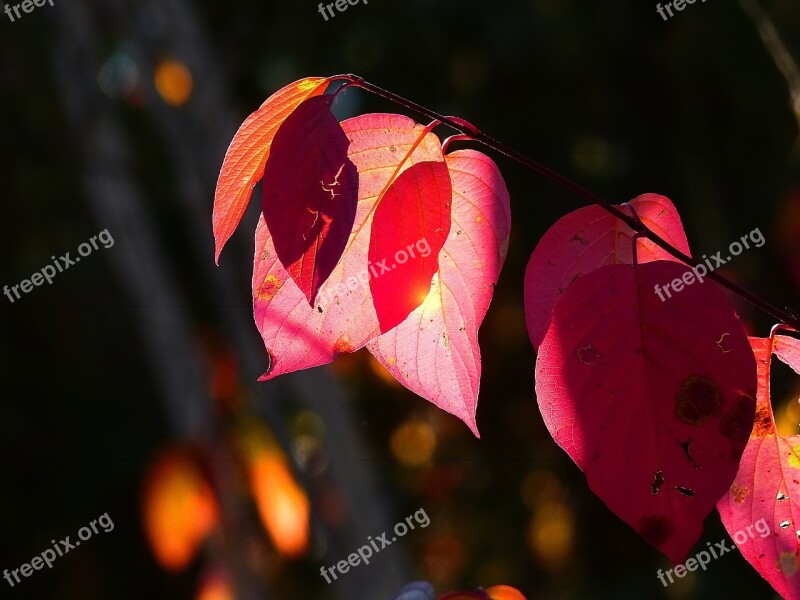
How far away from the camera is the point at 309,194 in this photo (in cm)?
38

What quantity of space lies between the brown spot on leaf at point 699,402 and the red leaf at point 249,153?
24cm

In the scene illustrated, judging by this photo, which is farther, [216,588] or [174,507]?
[174,507]

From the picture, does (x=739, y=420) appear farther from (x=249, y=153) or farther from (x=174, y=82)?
(x=174, y=82)

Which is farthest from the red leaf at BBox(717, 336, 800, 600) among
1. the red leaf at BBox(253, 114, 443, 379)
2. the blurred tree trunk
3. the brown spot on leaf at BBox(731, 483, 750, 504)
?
the blurred tree trunk

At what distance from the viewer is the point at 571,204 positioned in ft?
8.25

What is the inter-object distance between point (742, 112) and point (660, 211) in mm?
2080

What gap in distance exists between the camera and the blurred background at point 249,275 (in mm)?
2174

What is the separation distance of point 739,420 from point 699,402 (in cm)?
2

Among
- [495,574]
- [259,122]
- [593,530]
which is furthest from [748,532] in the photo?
[495,574]

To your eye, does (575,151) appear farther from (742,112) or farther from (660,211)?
(660,211)
